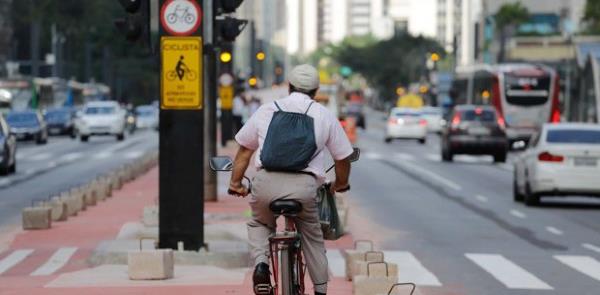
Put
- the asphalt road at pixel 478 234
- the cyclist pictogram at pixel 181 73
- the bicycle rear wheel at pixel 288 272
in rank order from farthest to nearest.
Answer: the asphalt road at pixel 478 234
the cyclist pictogram at pixel 181 73
the bicycle rear wheel at pixel 288 272

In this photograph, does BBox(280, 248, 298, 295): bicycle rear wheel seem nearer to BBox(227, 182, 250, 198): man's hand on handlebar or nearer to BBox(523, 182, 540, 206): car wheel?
BBox(227, 182, 250, 198): man's hand on handlebar

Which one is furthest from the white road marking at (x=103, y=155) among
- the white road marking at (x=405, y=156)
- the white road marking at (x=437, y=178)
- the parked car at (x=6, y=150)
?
the parked car at (x=6, y=150)

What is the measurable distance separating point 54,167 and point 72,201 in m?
21.4

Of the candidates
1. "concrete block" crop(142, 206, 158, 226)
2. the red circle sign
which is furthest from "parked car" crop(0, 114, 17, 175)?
the red circle sign

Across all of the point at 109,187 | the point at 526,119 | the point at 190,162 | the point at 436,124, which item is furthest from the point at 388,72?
the point at 190,162

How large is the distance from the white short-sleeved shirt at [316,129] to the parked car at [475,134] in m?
40.6

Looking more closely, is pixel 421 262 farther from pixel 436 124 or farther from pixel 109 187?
pixel 436 124

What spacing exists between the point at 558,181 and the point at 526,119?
40678 mm

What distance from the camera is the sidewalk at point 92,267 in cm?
1449

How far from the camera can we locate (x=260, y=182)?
33.7 feet

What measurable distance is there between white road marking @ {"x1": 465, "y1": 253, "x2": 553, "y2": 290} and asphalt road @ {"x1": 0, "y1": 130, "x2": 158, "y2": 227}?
26.3 feet

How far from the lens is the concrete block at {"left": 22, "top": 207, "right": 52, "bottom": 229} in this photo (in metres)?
22.9

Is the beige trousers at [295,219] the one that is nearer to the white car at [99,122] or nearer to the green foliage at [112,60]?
the white car at [99,122]

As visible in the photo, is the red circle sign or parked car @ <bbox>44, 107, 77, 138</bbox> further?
parked car @ <bbox>44, 107, 77, 138</bbox>
